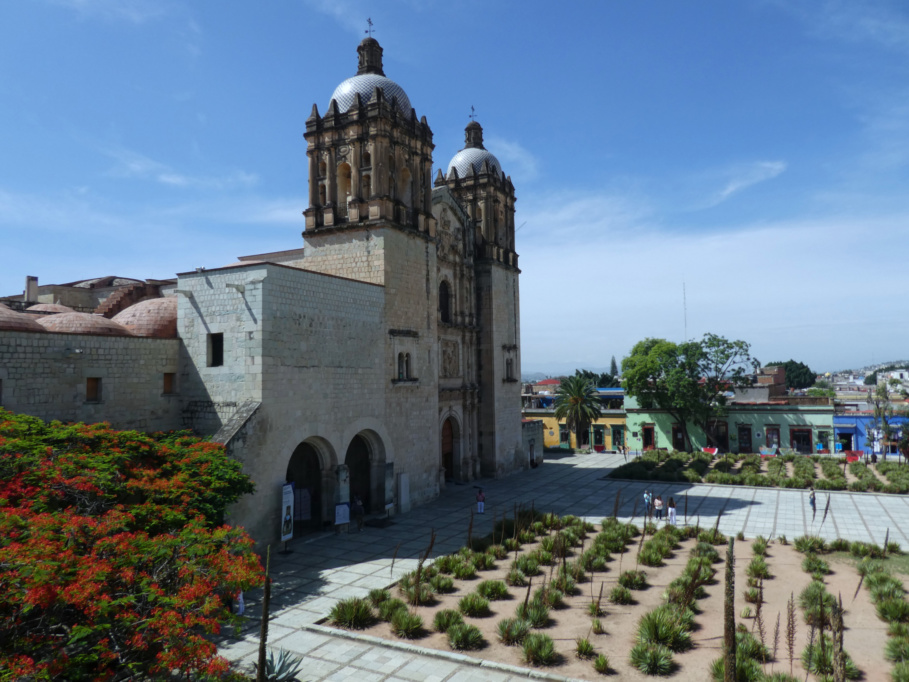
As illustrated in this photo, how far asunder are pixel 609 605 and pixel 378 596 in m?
5.78

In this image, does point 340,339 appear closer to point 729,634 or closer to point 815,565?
point 815,565

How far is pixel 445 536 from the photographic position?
21859 millimetres

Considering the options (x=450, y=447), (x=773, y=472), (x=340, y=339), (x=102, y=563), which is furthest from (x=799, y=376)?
(x=102, y=563)

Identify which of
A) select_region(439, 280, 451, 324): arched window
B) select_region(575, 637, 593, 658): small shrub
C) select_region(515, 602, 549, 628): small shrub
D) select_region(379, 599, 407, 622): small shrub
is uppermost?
select_region(439, 280, 451, 324): arched window

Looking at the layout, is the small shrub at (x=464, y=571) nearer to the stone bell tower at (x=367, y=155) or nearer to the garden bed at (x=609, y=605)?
the garden bed at (x=609, y=605)

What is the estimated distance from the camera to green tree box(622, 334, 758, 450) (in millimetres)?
42469

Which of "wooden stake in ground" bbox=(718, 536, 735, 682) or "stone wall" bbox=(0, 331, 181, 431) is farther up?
"stone wall" bbox=(0, 331, 181, 431)

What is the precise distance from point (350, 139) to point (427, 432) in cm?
1370

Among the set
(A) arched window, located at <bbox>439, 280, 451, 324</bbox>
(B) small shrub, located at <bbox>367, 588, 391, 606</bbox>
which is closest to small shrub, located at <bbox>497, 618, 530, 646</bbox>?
(B) small shrub, located at <bbox>367, 588, 391, 606</bbox>

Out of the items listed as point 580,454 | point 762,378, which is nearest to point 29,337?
point 580,454

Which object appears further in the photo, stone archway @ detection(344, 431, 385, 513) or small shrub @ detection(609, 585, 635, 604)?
stone archway @ detection(344, 431, 385, 513)

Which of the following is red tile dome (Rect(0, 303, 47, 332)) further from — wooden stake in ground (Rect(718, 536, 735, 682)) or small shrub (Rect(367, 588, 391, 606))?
wooden stake in ground (Rect(718, 536, 735, 682))

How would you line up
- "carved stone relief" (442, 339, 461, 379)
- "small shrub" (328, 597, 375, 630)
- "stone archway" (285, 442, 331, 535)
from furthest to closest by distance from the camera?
1. "carved stone relief" (442, 339, 461, 379)
2. "stone archway" (285, 442, 331, 535)
3. "small shrub" (328, 597, 375, 630)

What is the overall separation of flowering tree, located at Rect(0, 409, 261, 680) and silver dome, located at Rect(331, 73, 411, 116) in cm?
1848
